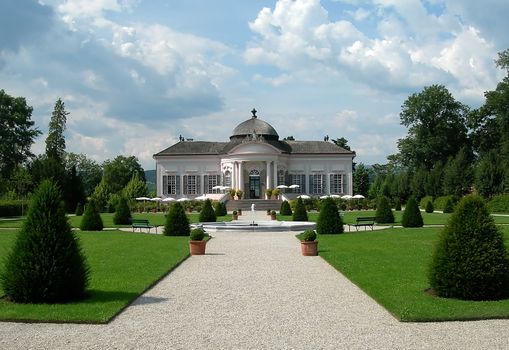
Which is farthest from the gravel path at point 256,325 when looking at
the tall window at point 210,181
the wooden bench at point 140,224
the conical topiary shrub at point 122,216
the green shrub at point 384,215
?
the tall window at point 210,181

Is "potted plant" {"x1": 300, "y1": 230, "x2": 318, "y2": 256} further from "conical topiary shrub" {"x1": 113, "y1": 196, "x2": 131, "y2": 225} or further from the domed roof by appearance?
the domed roof

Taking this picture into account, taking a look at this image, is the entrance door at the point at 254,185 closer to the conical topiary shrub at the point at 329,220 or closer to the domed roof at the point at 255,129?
the domed roof at the point at 255,129

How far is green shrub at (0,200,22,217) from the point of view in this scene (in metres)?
49.8

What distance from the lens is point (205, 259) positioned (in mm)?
17188

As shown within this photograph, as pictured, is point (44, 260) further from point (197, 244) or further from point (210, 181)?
point (210, 181)

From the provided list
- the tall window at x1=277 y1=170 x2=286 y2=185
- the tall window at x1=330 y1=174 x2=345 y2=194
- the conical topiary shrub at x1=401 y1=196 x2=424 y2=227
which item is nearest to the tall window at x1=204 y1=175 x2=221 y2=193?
the tall window at x1=277 y1=170 x2=286 y2=185

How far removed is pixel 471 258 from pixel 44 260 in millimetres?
7136

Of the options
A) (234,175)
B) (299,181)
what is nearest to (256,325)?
(234,175)

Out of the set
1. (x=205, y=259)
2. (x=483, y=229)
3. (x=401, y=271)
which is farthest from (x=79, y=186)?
(x=483, y=229)

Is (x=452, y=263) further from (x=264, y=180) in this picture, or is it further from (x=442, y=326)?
(x=264, y=180)

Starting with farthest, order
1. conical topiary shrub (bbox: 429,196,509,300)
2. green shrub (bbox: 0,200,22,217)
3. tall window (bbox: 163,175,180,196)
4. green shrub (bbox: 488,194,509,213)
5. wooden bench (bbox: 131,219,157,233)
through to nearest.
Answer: tall window (bbox: 163,175,180,196)
green shrub (bbox: 0,200,22,217)
green shrub (bbox: 488,194,509,213)
wooden bench (bbox: 131,219,157,233)
conical topiary shrub (bbox: 429,196,509,300)

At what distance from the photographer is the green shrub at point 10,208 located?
49.8 metres

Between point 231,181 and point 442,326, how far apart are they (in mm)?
59200

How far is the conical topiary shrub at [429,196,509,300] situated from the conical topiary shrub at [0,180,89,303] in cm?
630
